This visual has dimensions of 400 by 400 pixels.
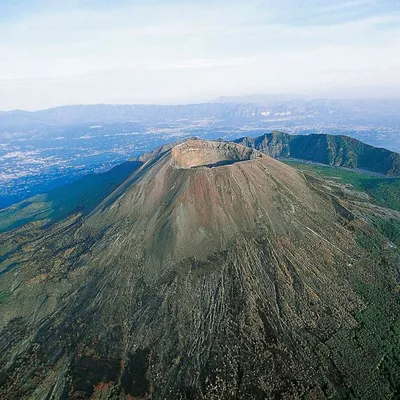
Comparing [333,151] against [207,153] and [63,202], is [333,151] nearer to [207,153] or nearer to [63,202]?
[207,153]

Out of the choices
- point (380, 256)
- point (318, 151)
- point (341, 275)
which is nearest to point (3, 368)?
point (341, 275)

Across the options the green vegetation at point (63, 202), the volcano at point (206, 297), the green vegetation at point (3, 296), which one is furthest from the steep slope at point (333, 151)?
the green vegetation at point (3, 296)

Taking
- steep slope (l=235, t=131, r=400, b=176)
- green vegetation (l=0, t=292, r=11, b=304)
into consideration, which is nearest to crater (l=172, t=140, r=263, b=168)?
green vegetation (l=0, t=292, r=11, b=304)

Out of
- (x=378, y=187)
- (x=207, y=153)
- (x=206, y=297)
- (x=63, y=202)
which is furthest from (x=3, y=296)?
(x=378, y=187)

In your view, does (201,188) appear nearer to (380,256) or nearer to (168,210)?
(168,210)

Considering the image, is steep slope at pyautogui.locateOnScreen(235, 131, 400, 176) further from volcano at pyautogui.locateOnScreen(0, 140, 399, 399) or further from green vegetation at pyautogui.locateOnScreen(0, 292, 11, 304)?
green vegetation at pyautogui.locateOnScreen(0, 292, 11, 304)
